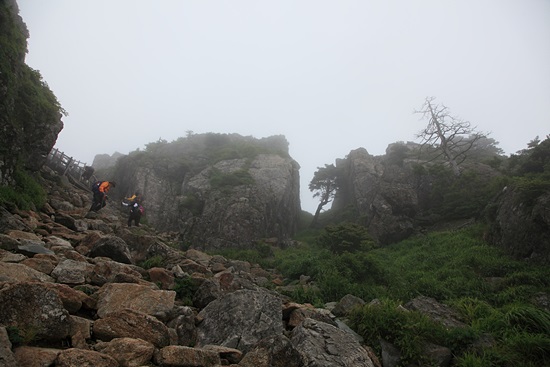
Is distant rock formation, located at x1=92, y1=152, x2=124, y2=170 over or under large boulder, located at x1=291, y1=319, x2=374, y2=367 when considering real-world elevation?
over

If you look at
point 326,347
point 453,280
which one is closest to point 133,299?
point 326,347

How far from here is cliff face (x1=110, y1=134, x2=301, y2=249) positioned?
22.0 m

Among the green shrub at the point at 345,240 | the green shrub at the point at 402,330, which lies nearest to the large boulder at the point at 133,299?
the green shrub at the point at 402,330

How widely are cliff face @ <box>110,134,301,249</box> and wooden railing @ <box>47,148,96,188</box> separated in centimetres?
351

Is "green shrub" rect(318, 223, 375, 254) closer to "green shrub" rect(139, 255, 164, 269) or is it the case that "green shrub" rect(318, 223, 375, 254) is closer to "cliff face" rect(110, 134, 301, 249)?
"cliff face" rect(110, 134, 301, 249)

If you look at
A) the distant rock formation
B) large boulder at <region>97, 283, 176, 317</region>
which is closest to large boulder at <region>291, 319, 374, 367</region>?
large boulder at <region>97, 283, 176, 317</region>

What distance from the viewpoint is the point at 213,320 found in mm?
5590

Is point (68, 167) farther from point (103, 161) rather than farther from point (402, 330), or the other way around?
point (103, 161)

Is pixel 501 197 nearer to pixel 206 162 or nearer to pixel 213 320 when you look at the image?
pixel 213 320

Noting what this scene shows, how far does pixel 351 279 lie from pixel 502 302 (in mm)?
4919

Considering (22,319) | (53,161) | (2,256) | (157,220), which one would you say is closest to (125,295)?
(22,319)

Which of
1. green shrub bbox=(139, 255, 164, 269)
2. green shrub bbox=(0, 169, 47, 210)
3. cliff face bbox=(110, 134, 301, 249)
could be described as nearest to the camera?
green shrub bbox=(139, 255, 164, 269)

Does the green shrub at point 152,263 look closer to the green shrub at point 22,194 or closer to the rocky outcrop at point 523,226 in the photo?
the green shrub at point 22,194

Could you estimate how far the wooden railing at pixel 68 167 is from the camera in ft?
71.5
